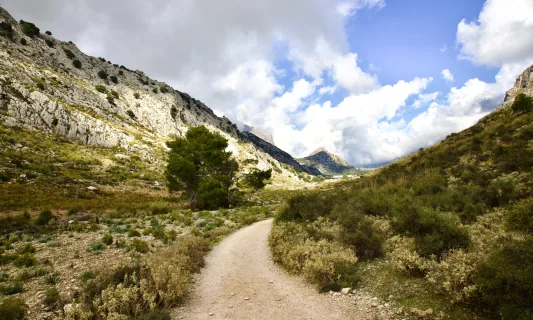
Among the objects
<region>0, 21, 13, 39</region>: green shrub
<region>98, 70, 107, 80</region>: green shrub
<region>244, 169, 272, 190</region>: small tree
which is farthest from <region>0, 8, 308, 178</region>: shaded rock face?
<region>244, 169, 272, 190</region>: small tree

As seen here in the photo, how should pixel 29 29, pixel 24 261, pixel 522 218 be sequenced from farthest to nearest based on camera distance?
pixel 29 29
pixel 24 261
pixel 522 218

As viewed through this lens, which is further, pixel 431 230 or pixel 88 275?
pixel 431 230

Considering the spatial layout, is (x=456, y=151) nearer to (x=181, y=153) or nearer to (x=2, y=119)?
(x=181, y=153)

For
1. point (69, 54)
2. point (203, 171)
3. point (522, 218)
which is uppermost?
point (69, 54)

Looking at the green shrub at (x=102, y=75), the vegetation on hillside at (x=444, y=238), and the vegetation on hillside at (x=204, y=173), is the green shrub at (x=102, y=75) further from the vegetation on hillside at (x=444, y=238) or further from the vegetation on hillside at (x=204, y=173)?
the vegetation on hillside at (x=444, y=238)

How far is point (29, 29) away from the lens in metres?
77.3

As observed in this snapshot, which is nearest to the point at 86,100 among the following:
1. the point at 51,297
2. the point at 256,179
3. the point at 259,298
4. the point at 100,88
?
the point at 100,88

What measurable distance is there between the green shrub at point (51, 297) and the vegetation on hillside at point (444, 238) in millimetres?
8794

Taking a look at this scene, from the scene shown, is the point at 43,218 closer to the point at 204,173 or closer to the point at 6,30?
the point at 204,173

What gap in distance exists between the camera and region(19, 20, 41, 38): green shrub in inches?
3017

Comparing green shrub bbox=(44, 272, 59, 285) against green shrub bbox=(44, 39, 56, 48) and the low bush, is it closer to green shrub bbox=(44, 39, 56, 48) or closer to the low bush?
the low bush

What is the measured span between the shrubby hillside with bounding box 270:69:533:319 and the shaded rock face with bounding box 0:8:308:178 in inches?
1065

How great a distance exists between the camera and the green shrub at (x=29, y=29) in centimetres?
7662

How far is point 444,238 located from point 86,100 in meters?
82.1
